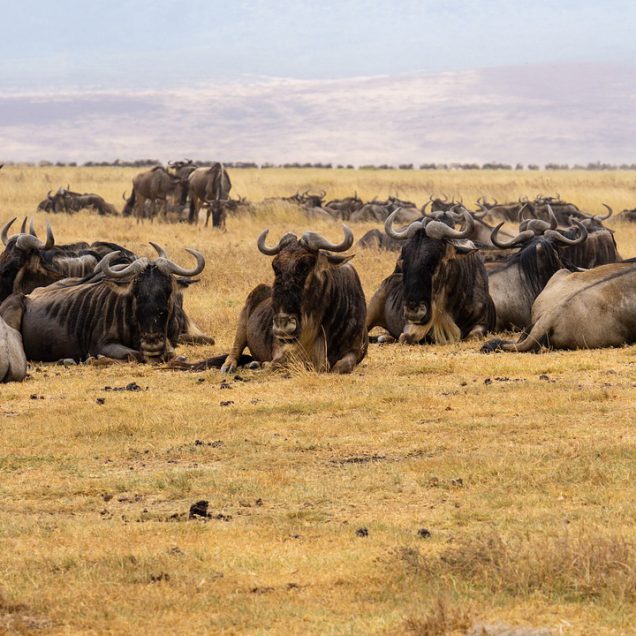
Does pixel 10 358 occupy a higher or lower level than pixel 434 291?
lower

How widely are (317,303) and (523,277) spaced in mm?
4436

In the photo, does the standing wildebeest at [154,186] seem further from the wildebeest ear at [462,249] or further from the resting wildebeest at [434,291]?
the wildebeest ear at [462,249]

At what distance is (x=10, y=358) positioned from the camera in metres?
11.7

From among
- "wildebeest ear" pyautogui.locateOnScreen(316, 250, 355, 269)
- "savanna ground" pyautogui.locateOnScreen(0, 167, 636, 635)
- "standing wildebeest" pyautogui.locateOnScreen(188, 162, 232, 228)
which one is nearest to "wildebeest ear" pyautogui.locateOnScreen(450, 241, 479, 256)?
"savanna ground" pyautogui.locateOnScreen(0, 167, 636, 635)

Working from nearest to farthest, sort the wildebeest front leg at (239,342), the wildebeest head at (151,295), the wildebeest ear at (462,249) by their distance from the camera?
the wildebeest front leg at (239,342) → the wildebeest head at (151,295) → the wildebeest ear at (462,249)

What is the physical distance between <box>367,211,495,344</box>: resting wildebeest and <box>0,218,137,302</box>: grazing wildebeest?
2.76m

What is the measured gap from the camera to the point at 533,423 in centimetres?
900

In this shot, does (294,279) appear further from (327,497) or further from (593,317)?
(327,497)

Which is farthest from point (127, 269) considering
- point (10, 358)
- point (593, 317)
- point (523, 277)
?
point (523, 277)

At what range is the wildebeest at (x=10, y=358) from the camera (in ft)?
38.2

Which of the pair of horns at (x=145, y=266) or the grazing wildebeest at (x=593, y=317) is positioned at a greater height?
the pair of horns at (x=145, y=266)

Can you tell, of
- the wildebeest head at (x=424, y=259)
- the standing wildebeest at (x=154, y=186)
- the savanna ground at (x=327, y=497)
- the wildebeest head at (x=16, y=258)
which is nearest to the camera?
the savanna ground at (x=327, y=497)

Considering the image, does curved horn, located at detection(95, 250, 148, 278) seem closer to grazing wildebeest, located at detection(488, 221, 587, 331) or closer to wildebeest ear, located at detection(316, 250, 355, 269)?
wildebeest ear, located at detection(316, 250, 355, 269)

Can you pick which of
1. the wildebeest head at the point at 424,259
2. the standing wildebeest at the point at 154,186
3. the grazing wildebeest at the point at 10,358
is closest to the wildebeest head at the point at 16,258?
the grazing wildebeest at the point at 10,358
